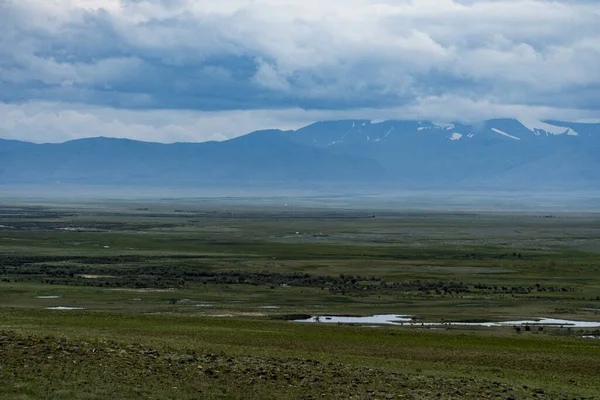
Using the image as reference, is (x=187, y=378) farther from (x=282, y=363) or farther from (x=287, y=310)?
(x=287, y=310)

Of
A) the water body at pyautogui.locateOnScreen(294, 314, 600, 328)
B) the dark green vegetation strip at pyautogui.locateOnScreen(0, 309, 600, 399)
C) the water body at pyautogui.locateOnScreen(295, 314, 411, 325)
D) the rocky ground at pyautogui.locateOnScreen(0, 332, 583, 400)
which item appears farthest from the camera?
the water body at pyautogui.locateOnScreen(295, 314, 411, 325)

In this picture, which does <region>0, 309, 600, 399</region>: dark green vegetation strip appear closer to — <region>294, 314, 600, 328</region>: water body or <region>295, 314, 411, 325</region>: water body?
<region>294, 314, 600, 328</region>: water body

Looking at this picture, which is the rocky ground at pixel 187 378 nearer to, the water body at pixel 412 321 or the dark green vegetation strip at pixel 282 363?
the dark green vegetation strip at pixel 282 363

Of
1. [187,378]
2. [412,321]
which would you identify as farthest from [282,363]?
[412,321]

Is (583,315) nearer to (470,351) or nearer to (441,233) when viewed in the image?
(470,351)

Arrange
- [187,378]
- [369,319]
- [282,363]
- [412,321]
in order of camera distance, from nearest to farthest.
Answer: [187,378]
[282,363]
[412,321]
[369,319]

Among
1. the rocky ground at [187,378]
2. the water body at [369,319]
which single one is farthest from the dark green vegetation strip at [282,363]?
the water body at [369,319]

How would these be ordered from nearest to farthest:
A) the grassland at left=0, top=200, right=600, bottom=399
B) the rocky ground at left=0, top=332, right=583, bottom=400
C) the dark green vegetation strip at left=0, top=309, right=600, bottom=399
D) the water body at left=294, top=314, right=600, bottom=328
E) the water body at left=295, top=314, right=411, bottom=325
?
the rocky ground at left=0, top=332, right=583, bottom=400 → the dark green vegetation strip at left=0, top=309, right=600, bottom=399 → the grassland at left=0, top=200, right=600, bottom=399 → the water body at left=294, top=314, right=600, bottom=328 → the water body at left=295, top=314, right=411, bottom=325

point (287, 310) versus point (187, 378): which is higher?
point (187, 378)

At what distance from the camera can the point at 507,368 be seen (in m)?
30.0

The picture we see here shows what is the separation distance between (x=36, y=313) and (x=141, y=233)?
289 ft

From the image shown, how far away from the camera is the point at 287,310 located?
175ft

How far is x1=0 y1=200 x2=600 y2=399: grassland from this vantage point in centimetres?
2386

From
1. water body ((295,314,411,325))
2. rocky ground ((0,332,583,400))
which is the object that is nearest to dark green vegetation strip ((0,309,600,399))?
rocky ground ((0,332,583,400))
